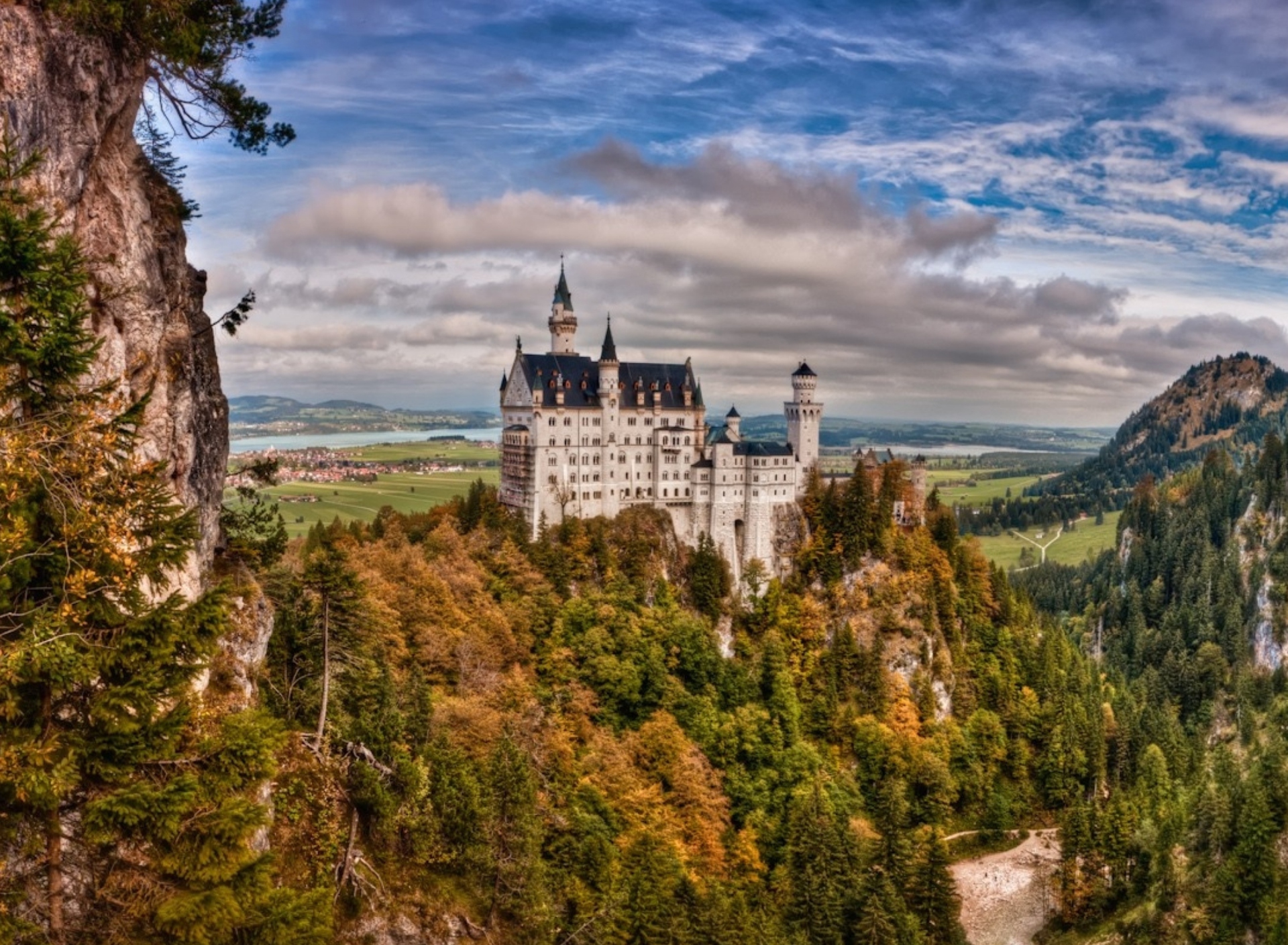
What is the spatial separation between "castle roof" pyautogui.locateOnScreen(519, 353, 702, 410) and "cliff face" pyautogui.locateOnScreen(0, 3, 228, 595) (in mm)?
49774

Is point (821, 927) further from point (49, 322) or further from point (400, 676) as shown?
point (49, 322)

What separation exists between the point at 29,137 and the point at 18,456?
392 inches

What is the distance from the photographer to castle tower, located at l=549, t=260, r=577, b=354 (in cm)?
8194

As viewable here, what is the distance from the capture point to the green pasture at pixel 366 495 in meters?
88.2

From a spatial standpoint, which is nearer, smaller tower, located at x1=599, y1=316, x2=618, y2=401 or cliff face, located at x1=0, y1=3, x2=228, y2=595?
cliff face, located at x1=0, y1=3, x2=228, y2=595

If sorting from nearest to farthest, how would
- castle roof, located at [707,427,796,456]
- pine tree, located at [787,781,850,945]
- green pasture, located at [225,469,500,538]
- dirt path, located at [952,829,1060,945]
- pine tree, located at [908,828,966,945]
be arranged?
pine tree, located at [787,781,850,945]
pine tree, located at [908,828,966,945]
dirt path, located at [952,829,1060,945]
castle roof, located at [707,427,796,456]
green pasture, located at [225,469,500,538]

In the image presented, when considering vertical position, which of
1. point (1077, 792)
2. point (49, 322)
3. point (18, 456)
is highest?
point (49, 322)

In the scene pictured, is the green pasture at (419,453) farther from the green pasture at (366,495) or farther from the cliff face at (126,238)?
the cliff face at (126,238)

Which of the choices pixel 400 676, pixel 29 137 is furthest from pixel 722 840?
pixel 29 137

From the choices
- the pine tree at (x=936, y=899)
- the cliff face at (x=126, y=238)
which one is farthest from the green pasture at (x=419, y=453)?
the cliff face at (x=126, y=238)

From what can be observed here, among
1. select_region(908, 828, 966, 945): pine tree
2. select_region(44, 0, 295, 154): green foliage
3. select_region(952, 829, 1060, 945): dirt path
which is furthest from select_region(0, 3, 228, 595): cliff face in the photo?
select_region(952, 829, 1060, 945): dirt path

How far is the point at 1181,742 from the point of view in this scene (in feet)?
326

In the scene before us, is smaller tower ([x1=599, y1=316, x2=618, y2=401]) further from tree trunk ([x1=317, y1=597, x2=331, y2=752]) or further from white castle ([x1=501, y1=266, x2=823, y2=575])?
tree trunk ([x1=317, y1=597, x2=331, y2=752])

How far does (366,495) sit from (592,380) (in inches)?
1624
